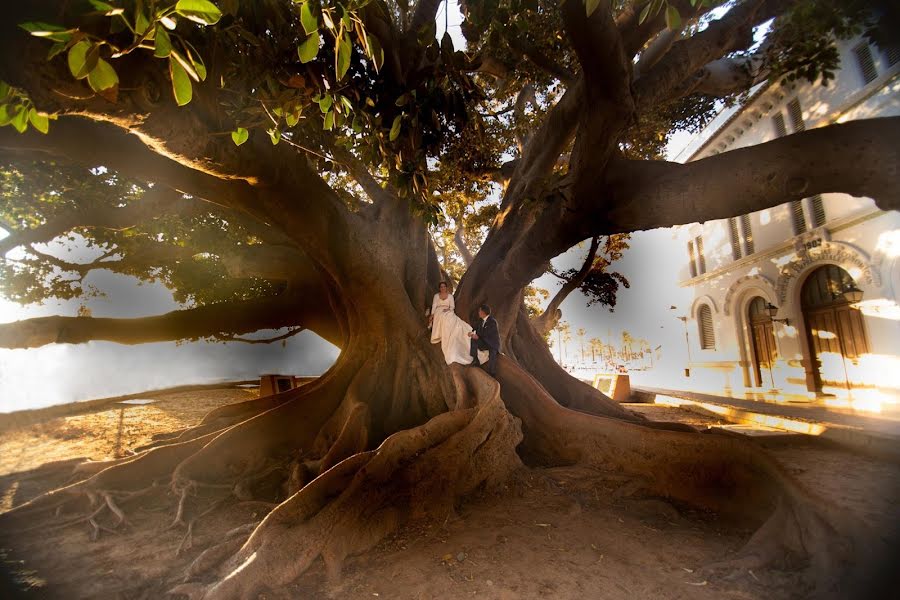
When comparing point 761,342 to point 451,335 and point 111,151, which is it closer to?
point 451,335

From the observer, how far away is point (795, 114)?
11.9 metres

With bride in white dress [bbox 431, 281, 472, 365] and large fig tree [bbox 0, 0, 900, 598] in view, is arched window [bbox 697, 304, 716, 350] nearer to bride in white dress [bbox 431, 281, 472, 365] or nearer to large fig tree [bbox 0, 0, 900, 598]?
large fig tree [bbox 0, 0, 900, 598]

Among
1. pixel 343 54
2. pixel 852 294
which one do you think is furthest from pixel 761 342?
pixel 343 54

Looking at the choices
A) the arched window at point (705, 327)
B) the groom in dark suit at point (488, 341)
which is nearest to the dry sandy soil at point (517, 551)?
Answer: the groom in dark suit at point (488, 341)

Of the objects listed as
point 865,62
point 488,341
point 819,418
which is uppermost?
point 865,62

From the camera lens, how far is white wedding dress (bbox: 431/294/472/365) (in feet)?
18.0

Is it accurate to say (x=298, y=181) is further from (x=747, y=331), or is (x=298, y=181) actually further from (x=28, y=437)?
(x=747, y=331)

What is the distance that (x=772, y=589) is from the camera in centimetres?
272

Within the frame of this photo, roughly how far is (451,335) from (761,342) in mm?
14231

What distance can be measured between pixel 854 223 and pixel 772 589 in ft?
39.4

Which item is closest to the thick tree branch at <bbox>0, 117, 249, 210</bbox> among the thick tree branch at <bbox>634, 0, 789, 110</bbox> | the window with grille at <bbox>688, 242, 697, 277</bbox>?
the thick tree branch at <bbox>634, 0, 789, 110</bbox>

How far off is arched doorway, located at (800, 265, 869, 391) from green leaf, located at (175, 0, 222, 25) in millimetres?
14484

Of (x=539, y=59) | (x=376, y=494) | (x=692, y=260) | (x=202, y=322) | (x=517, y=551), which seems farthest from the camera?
(x=692, y=260)

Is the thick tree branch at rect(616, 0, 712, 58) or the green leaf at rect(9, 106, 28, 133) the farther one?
the thick tree branch at rect(616, 0, 712, 58)
